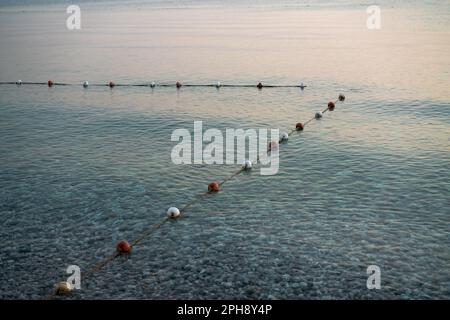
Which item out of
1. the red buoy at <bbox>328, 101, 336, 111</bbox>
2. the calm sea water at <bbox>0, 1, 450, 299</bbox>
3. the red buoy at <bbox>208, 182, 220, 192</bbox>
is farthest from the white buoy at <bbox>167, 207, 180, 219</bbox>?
the red buoy at <bbox>328, 101, 336, 111</bbox>

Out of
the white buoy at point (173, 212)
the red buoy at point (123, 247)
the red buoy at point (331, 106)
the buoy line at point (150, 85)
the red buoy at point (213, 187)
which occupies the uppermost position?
the buoy line at point (150, 85)

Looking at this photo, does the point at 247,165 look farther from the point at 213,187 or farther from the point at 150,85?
the point at 150,85

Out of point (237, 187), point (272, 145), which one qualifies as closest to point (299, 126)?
point (272, 145)

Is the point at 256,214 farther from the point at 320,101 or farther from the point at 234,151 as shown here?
the point at 320,101

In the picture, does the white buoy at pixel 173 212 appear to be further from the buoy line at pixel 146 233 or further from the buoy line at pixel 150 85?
the buoy line at pixel 150 85

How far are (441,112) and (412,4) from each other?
85.0 m

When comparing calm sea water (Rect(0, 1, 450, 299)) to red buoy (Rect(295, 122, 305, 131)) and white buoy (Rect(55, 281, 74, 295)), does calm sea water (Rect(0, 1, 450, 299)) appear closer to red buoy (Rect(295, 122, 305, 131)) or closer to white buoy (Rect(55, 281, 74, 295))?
white buoy (Rect(55, 281, 74, 295))

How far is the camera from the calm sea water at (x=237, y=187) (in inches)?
538

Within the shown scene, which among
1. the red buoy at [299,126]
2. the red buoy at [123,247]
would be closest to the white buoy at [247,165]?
the red buoy at [299,126]

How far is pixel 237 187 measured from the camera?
1948cm

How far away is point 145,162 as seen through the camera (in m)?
22.2

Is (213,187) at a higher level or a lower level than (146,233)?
higher

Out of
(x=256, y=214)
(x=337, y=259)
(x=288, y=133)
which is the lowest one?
(x=337, y=259)
